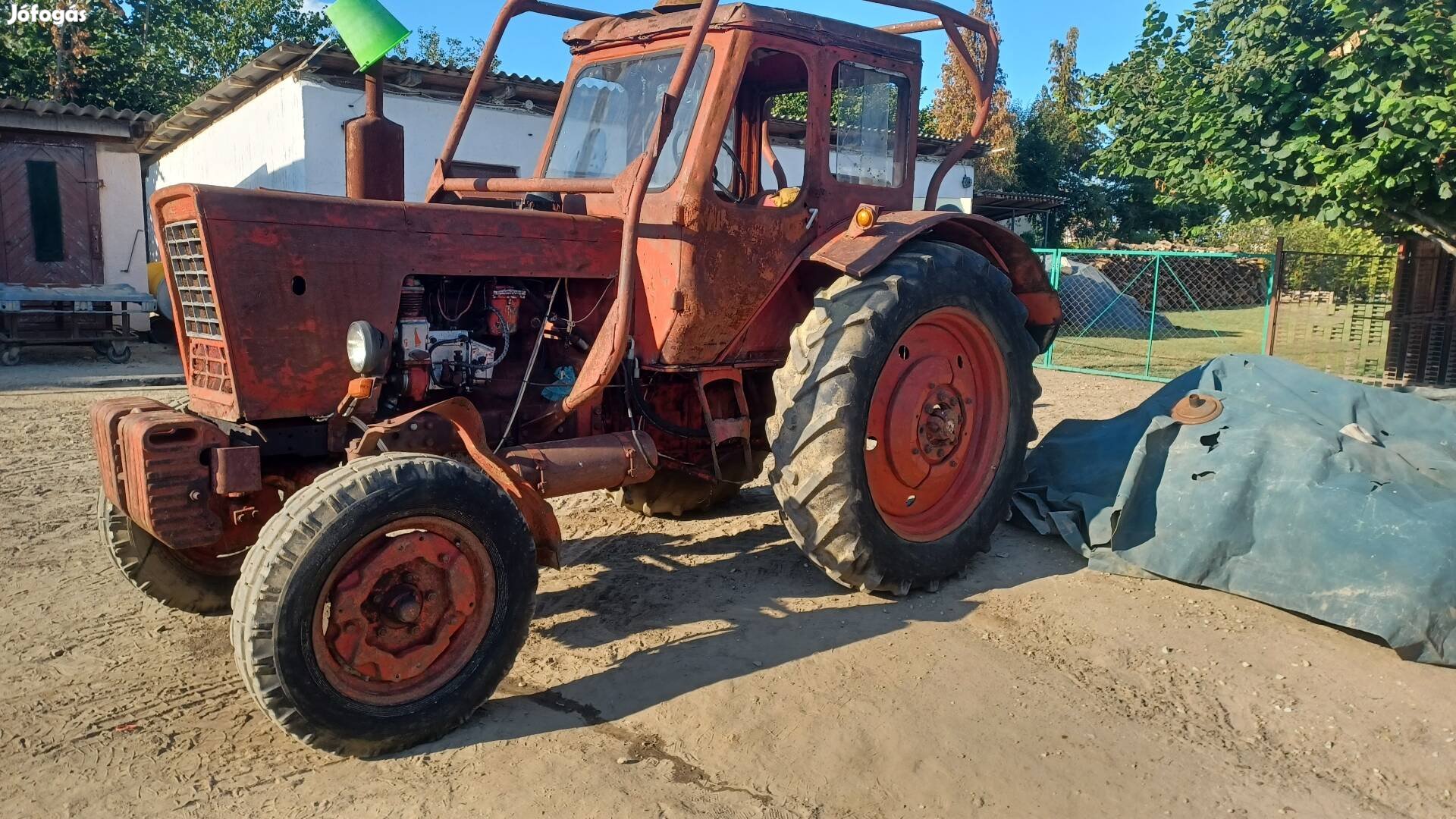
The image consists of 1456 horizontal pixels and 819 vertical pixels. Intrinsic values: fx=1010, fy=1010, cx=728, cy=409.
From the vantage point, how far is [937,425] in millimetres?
4758

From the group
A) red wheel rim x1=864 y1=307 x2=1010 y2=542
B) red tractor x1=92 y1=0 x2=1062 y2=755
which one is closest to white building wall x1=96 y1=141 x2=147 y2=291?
red tractor x1=92 y1=0 x2=1062 y2=755

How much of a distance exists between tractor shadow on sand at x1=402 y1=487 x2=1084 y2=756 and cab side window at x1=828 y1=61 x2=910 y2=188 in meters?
1.94

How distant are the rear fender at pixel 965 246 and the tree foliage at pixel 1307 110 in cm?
397

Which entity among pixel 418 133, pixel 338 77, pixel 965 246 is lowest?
pixel 965 246

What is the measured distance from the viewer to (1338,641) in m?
4.10

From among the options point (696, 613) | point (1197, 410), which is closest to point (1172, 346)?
point (1197, 410)

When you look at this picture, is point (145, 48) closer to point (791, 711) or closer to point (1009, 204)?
point (1009, 204)

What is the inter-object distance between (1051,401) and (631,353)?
273 inches

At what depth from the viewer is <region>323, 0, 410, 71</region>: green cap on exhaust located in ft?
12.7

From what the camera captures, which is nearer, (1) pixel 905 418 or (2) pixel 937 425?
(1) pixel 905 418

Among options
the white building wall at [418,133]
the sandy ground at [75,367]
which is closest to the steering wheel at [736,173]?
the white building wall at [418,133]

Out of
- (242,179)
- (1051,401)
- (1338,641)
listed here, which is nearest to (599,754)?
(1338,641)

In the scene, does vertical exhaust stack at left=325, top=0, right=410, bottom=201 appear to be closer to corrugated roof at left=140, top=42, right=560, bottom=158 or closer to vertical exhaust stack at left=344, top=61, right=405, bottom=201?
vertical exhaust stack at left=344, top=61, right=405, bottom=201

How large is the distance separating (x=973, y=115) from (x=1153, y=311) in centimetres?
1629
